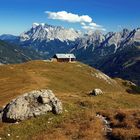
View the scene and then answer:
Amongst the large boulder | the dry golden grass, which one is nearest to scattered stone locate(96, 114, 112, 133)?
the dry golden grass

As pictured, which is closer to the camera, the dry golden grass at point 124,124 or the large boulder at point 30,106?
the dry golden grass at point 124,124

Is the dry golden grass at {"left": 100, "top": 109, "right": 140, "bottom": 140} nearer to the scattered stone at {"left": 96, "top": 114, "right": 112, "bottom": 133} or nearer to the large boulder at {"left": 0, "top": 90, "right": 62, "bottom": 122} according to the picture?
the scattered stone at {"left": 96, "top": 114, "right": 112, "bottom": 133}

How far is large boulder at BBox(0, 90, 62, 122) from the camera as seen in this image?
4192 centimetres

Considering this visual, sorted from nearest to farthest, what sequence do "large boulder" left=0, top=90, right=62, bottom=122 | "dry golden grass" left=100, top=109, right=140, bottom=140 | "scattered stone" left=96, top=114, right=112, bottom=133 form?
1. "dry golden grass" left=100, top=109, right=140, bottom=140
2. "scattered stone" left=96, top=114, right=112, bottom=133
3. "large boulder" left=0, top=90, right=62, bottom=122

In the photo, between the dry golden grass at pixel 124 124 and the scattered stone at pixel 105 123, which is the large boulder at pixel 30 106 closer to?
the scattered stone at pixel 105 123

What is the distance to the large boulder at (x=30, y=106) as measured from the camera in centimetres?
4192

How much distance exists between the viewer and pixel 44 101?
144 ft

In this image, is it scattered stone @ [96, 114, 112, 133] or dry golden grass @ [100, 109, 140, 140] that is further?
scattered stone @ [96, 114, 112, 133]

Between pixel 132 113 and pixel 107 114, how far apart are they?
11.5 ft

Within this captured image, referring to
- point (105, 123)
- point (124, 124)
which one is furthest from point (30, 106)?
point (124, 124)

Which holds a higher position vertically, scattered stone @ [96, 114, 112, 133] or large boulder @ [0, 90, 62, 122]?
large boulder @ [0, 90, 62, 122]

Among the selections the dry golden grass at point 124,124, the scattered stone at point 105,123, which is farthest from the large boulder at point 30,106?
the dry golden grass at point 124,124

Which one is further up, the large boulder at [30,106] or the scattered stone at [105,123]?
the large boulder at [30,106]

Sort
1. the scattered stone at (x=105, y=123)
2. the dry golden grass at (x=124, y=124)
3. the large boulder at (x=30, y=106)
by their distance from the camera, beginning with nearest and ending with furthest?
the dry golden grass at (x=124, y=124) < the scattered stone at (x=105, y=123) < the large boulder at (x=30, y=106)
